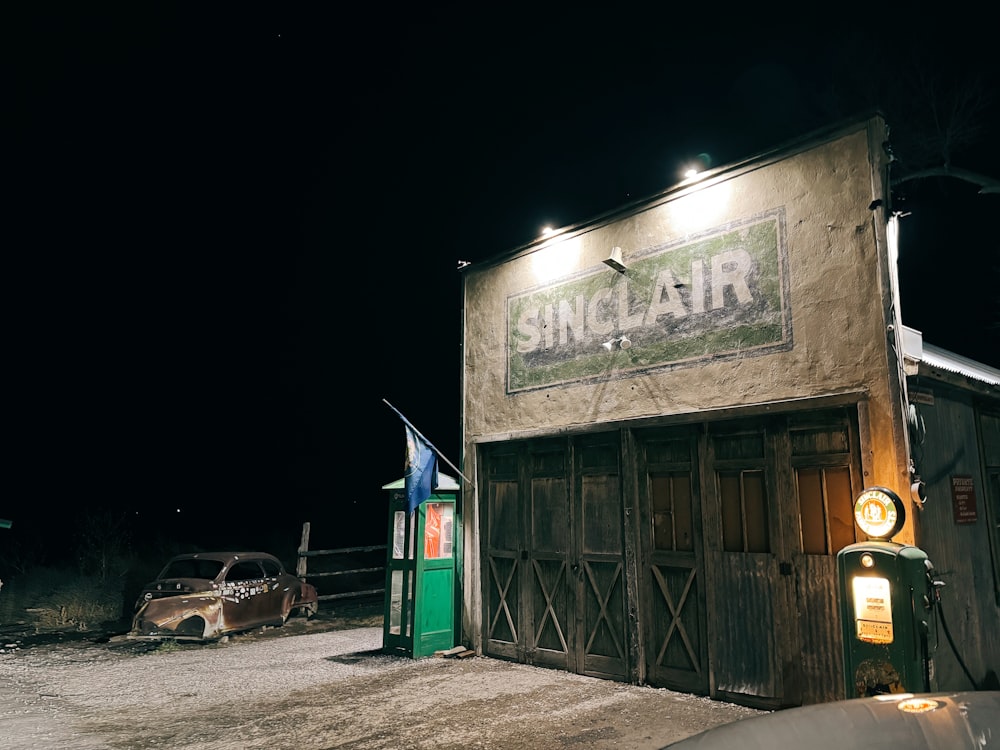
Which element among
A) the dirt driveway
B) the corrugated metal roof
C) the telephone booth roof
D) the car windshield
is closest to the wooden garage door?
the dirt driveway

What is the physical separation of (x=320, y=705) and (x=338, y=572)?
7913mm

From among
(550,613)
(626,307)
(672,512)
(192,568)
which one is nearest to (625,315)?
(626,307)

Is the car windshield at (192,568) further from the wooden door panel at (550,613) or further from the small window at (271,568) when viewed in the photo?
the wooden door panel at (550,613)

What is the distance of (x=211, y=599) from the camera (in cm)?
1108

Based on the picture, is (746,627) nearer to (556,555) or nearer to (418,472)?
Result: (556,555)

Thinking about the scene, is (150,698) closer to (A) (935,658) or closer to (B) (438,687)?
(B) (438,687)

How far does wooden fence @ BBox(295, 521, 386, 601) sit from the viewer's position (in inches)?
563

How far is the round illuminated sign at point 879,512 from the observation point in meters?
5.84

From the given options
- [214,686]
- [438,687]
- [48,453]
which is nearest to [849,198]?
[438,687]

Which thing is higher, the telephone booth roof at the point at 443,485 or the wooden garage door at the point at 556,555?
the telephone booth roof at the point at 443,485

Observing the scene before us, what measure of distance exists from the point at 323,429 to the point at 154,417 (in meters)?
10.8

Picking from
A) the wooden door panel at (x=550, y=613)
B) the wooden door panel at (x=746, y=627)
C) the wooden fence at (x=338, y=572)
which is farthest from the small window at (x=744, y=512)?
the wooden fence at (x=338, y=572)

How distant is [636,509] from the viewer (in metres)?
→ 8.24

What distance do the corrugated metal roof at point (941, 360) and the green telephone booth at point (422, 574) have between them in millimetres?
6083
